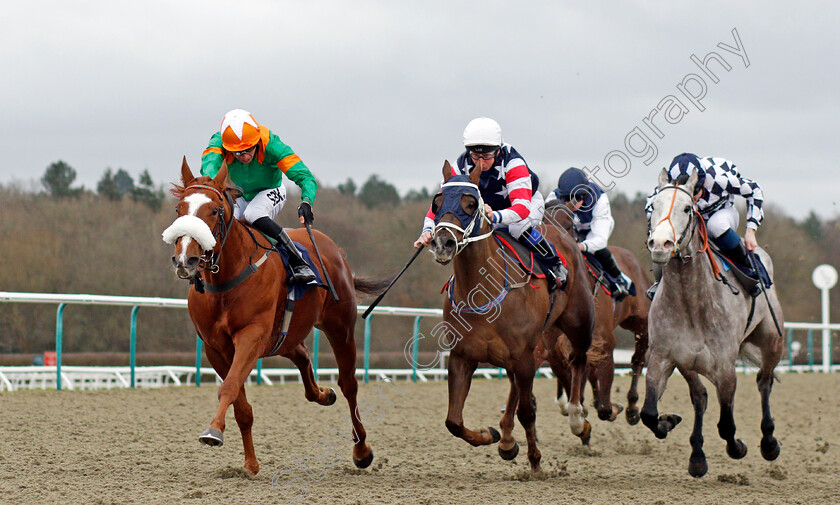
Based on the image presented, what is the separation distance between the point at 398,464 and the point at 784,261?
1055 inches

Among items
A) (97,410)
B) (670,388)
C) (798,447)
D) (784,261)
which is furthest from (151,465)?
(784,261)

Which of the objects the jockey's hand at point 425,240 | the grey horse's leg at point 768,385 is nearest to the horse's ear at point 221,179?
the jockey's hand at point 425,240

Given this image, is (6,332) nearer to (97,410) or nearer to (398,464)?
(97,410)

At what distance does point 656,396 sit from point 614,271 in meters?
2.33

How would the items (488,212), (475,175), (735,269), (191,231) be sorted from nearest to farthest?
(191,231), (475,175), (488,212), (735,269)

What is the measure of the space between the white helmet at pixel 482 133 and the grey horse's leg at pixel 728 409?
2.11m

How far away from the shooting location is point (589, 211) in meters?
8.14

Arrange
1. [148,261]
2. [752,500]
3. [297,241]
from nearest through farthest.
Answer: [752,500] < [297,241] < [148,261]

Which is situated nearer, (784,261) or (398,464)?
(398,464)

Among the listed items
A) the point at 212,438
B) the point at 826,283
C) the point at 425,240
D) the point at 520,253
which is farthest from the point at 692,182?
the point at 826,283

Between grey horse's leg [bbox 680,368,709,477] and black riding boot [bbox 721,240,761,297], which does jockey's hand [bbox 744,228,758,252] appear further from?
grey horse's leg [bbox 680,368,709,477]

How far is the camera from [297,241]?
21.1 ft

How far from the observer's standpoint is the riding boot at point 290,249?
5.91m

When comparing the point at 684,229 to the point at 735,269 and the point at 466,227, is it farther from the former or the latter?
the point at 466,227
